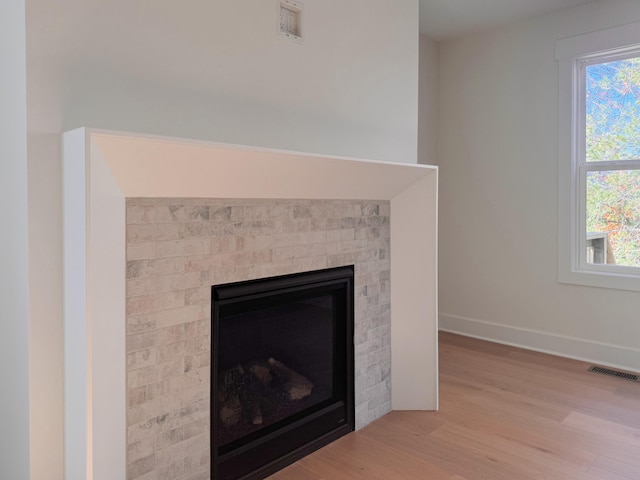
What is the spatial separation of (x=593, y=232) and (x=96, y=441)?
11.3 feet

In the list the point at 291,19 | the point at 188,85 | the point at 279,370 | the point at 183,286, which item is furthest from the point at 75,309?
the point at 291,19

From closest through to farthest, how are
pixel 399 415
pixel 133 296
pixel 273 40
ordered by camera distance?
pixel 133 296, pixel 273 40, pixel 399 415

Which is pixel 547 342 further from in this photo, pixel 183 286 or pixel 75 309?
pixel 75 309

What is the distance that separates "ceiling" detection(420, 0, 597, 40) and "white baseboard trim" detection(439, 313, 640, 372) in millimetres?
2333

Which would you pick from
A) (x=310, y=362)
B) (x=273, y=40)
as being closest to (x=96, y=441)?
(x=310, y=362)

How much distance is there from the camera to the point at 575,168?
3.61 metres

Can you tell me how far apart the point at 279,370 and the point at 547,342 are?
2.43 meters

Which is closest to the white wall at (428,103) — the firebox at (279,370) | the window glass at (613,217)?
the window glass at (613,217)

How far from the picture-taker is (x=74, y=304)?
1342 millimetres

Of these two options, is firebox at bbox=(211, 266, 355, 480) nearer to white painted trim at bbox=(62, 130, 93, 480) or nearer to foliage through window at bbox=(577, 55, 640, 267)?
white painted trim at bbox=(62, 130, 93, 480)

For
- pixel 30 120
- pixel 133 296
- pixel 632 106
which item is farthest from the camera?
pixel 632 106

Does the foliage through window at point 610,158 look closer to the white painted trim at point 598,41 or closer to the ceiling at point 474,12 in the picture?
the white painted trim at point 598,41

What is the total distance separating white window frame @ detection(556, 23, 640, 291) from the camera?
136 inches

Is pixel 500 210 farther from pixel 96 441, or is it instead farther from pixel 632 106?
pixel 96 441
